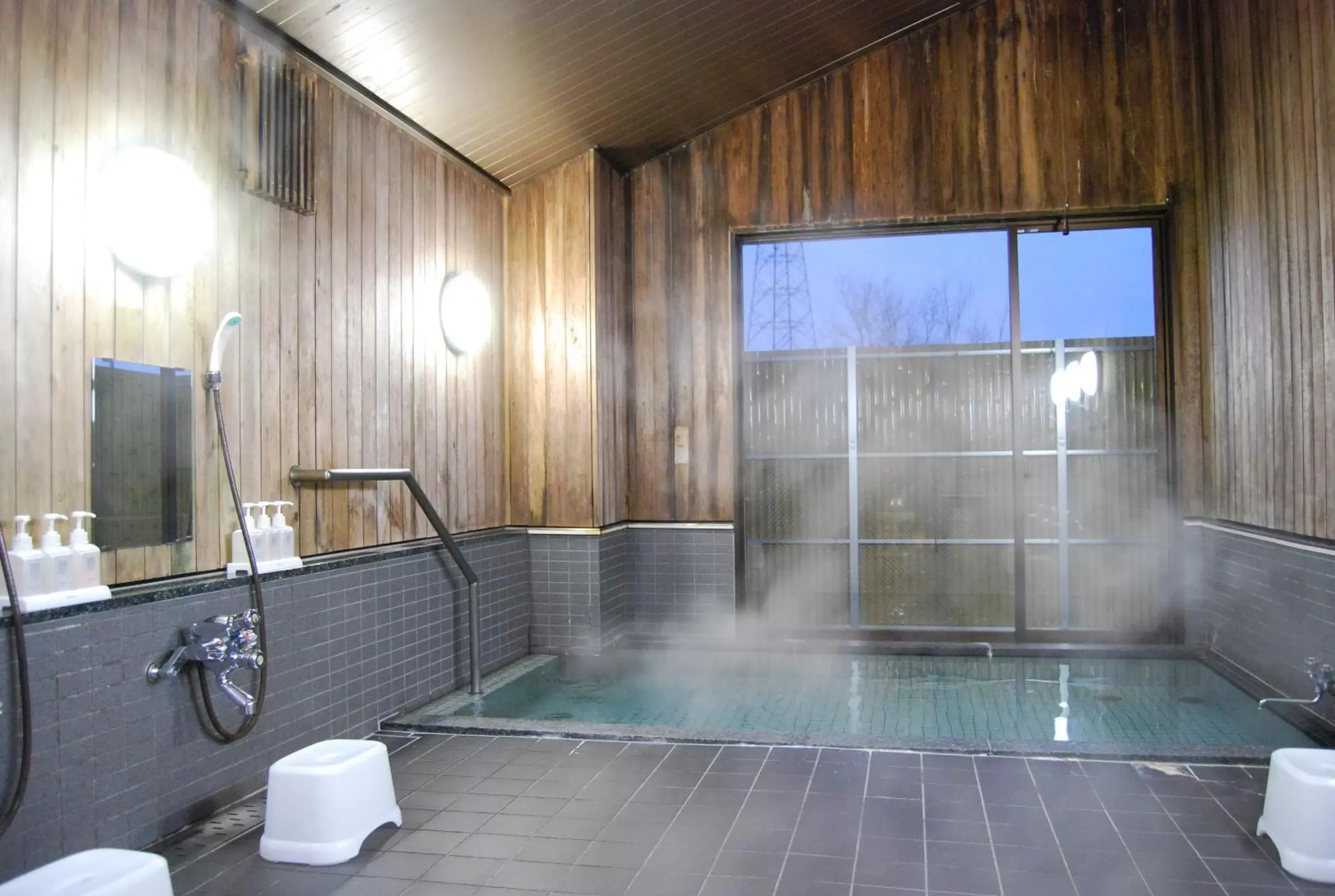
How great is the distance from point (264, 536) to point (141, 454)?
55 cm

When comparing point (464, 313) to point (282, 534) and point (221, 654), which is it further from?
point (221, 654)

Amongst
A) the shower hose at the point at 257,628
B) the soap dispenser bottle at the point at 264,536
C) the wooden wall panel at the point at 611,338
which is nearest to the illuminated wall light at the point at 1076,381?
the wooden wall panel at the point at 611,338

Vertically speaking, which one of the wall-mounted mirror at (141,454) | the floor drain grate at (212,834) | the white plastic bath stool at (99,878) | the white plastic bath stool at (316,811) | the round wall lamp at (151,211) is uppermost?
the round wall lamp at (151,211)

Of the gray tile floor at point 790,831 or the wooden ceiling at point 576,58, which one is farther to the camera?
the wooden ceiling at point 576,58

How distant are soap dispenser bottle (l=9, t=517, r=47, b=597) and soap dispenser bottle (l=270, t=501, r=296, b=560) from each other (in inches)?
35.1

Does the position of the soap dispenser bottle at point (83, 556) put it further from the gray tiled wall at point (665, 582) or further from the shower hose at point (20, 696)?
the gray tiled wall at point (665, 582)

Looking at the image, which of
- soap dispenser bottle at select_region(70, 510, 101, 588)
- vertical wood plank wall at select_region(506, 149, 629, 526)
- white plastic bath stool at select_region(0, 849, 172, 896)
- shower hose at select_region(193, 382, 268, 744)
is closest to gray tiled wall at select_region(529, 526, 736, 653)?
vertical wood plank wall at select_region(506, 149, 629, 526)

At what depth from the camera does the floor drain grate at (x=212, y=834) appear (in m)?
2.57

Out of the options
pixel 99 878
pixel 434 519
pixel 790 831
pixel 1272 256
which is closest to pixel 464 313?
pixel 434 519

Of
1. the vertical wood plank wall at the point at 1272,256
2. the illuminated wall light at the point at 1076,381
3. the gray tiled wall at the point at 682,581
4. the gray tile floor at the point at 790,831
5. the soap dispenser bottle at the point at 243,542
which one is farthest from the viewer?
the gray tiled wall at the point at 682,581

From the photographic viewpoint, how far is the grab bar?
3404 millimetres

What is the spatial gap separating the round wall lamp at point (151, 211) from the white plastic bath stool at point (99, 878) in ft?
5.33

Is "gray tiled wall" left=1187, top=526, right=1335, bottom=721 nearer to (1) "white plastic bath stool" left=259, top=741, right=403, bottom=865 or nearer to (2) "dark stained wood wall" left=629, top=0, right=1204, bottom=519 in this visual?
(2) "dark stained wood wall" left=629, top=0, right=1204, bottom=519

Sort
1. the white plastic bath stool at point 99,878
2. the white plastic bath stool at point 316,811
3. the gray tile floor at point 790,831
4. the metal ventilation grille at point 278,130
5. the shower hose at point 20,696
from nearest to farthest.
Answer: the white plastic bath stool at point 99,878
the shower hose at point 20,696
the gray tile floor at point 790,831
the white plastic bath stool at point 316,811
the metal ventilation grille at point 278,130
